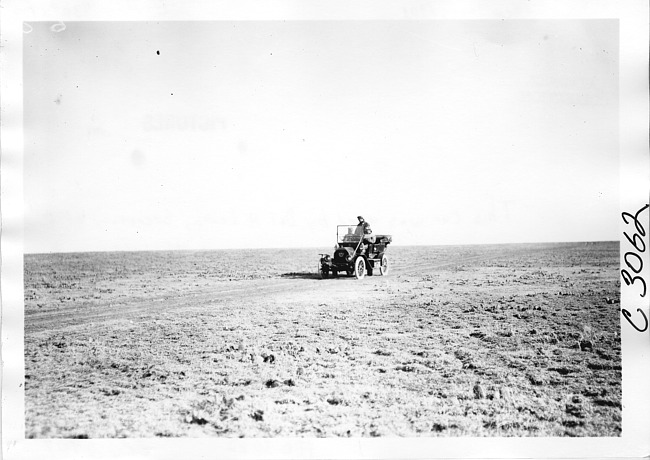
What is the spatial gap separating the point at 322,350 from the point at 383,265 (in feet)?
3.19

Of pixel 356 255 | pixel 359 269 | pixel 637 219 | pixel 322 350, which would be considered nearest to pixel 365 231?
pixel 356 255

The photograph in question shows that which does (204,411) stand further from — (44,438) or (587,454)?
(587,454)

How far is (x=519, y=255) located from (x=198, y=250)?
2.63m

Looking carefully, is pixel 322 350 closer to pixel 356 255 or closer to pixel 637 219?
pixel 356 255

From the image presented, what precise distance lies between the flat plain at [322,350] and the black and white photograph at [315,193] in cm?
2

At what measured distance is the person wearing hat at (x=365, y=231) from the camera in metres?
3.44

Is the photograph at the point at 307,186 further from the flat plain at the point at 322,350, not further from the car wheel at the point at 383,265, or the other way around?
the car wheel at the point at 383,265

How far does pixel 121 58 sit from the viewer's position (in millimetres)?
3432

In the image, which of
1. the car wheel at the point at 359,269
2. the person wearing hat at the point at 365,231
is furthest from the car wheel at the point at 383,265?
the person wearing hat at the point at 365,231

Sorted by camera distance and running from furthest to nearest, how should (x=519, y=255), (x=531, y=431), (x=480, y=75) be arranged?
(x=519, y=255)
(x=480, y=75)
(x=531, y=431)

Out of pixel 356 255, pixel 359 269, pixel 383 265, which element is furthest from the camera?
pixel 359 269

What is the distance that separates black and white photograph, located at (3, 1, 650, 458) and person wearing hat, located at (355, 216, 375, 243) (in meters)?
0.02

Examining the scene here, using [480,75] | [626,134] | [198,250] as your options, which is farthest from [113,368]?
[626,134]

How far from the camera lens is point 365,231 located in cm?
352
